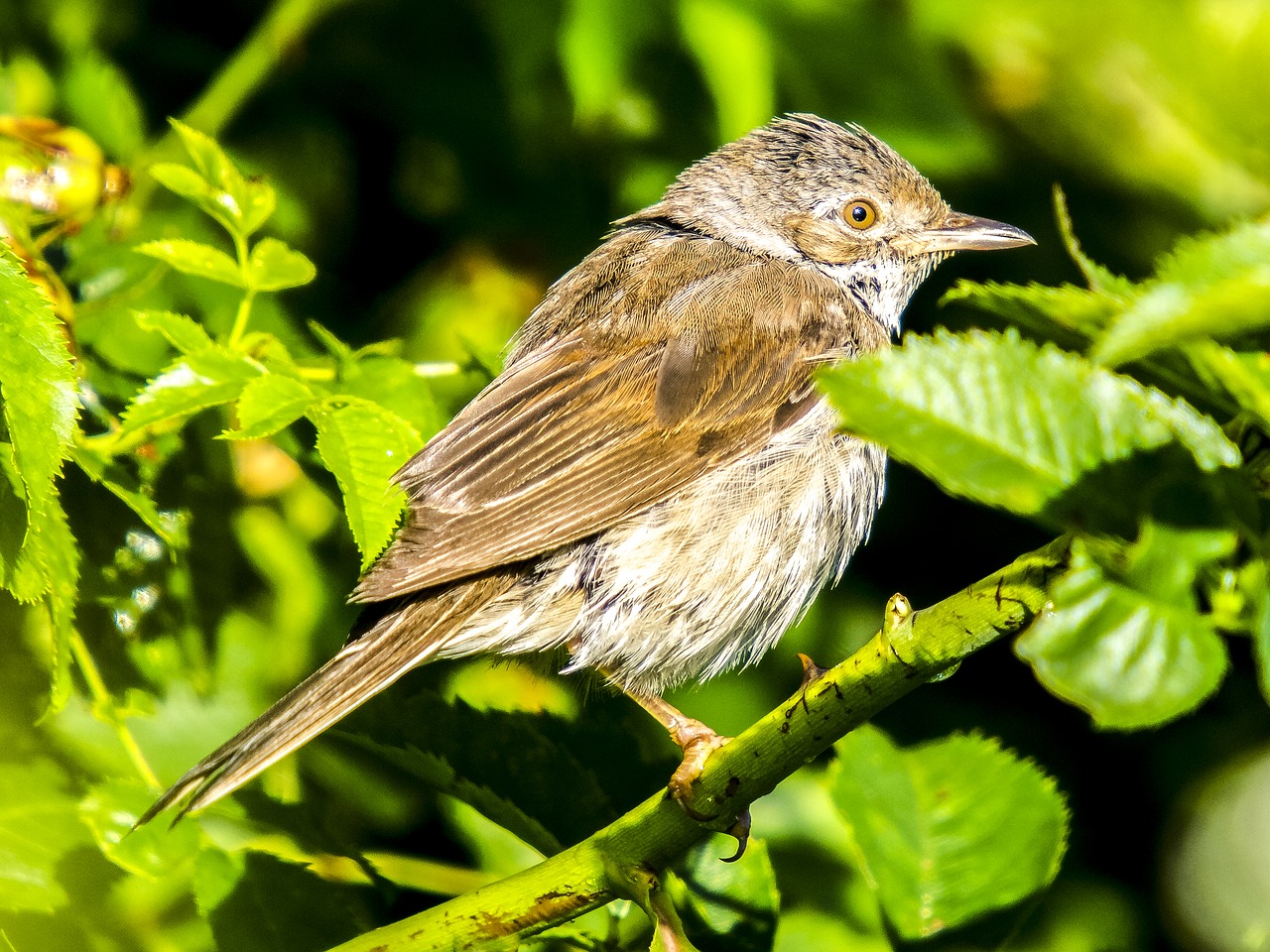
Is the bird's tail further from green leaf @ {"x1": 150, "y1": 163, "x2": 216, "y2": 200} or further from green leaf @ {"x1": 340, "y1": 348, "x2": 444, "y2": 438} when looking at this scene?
green leaf @ {"x1": 150, "y1": 163, "x2": 216, "y2": 200}

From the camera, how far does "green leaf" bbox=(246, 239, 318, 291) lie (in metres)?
2.32

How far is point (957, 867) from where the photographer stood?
2.06 m

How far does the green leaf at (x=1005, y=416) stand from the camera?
3.81ft

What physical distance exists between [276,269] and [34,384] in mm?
652

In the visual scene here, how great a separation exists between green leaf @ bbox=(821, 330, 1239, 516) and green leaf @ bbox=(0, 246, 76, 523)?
1128 mm

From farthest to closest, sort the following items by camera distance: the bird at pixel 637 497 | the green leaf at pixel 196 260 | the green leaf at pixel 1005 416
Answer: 1. the bird at pixel 637 497
2. the green leaf at pixel 196 260
3. the green leaf at pixel 1005 416

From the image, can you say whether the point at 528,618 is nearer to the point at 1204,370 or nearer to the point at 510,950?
the point at 510,950

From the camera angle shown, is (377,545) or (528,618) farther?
(528,618)

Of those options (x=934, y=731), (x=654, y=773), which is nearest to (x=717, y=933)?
(x=654, y=773)

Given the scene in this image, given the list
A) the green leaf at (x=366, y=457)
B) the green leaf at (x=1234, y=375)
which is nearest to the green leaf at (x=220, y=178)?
the green leaf at (x=366, y=457)

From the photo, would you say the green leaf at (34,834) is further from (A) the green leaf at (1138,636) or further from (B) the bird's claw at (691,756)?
(A) the green leaf at (1138,636)

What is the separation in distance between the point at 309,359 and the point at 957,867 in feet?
4.92

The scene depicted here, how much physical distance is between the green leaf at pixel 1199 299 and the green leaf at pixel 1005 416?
0.49ft

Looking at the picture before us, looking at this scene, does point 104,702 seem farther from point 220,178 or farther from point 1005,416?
point 1005,416
